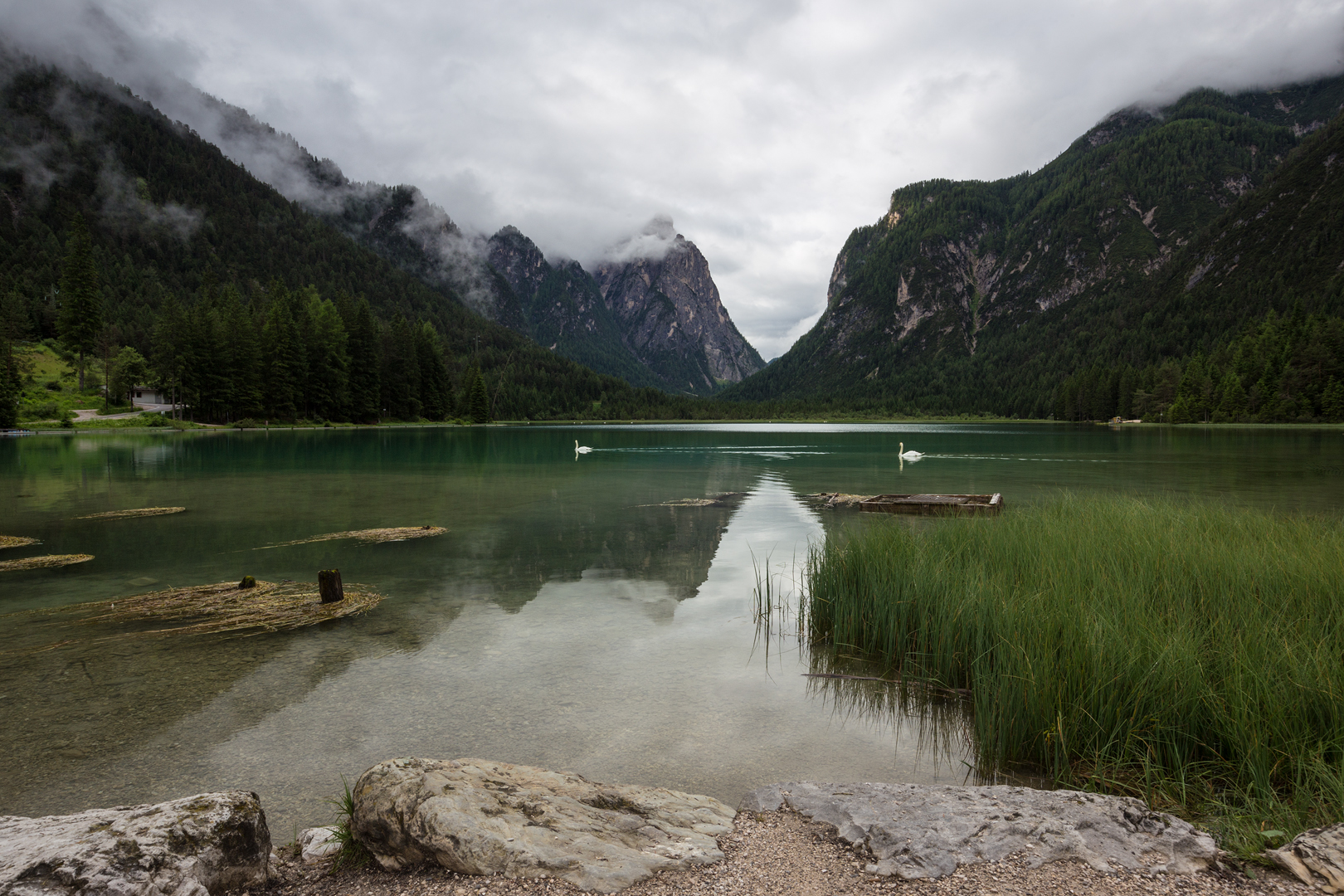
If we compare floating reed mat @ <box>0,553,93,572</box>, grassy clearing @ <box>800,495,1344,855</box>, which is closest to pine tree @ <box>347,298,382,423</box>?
floating reed mat @ <box>0,553,93,572</box>

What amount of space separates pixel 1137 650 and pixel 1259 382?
431ft

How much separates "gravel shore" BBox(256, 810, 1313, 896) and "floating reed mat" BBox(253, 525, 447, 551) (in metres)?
14.9

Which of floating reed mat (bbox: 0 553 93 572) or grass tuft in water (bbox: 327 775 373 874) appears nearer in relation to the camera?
grass tuft in water (bbox: 327 775 373 874)

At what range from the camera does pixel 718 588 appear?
534 inches

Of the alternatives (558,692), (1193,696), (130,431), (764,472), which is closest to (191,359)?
(130,431)

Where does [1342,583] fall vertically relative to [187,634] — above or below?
above

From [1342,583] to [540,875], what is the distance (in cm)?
1006

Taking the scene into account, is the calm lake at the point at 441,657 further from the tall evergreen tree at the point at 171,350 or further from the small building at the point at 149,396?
the small building at the point at 149,396

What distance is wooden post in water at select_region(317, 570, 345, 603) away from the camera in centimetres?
1165

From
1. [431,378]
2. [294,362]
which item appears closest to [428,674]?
[294,362]

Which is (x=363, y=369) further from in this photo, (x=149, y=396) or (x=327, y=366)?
(x=149, y=396)

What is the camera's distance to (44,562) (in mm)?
14812

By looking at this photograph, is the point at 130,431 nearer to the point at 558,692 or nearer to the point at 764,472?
the point at 764,472

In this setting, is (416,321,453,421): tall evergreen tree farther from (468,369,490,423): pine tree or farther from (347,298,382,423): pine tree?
(347,298,382,423): pine tree
